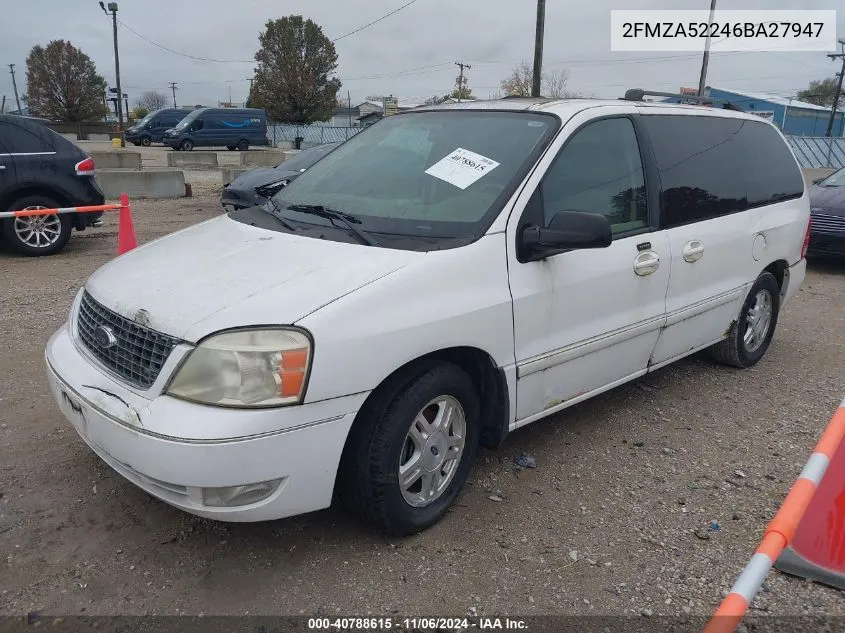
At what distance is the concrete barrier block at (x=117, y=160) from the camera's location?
17203 mm

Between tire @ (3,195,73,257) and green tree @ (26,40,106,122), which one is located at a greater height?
green tree @ (26,40,106,122)

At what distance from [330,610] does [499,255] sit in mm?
1542

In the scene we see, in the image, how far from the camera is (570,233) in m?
2.86

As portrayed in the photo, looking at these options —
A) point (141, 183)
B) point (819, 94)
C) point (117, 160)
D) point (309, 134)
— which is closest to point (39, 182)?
point (141, 183)

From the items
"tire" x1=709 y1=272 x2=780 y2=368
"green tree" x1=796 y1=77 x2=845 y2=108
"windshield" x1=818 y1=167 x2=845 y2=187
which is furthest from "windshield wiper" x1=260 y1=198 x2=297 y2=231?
"green tree" x1=796 y1=77 x2=845 y2=108

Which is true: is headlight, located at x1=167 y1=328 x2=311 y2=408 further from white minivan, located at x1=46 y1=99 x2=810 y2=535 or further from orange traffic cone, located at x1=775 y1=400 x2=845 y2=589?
orange traffic cone, located at x1=775 y1=400 x2=845 y2=589

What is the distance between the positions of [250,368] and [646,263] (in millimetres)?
2200

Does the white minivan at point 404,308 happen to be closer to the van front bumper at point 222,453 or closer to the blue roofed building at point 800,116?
the van front bumper at point 222,453

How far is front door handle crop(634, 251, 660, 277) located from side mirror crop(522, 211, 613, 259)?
711 millimetres

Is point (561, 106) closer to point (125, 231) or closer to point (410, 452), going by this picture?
point (410, 452)

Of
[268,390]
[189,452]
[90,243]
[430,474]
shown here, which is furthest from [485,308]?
[90,243]

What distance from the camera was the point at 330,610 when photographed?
2.48 meters

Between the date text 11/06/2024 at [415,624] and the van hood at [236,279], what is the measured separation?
1083 mm

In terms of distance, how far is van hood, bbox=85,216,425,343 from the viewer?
2404mm
